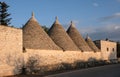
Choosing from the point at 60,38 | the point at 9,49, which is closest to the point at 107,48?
the point at 60,38

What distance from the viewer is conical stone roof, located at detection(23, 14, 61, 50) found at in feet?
88.6

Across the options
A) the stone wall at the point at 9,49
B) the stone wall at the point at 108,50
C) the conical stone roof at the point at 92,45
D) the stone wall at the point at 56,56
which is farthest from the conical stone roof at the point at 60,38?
the stone wall at the point at 108,50

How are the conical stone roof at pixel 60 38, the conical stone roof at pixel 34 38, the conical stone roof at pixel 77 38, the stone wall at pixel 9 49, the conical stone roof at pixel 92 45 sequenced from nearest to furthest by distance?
the stone wall at pixel 9 49, the conical stone roof at pixel 34 38, the conical stone roof at pixel 60 38, the conical stone roof at pixel 77 38, the conical stone roof at pixel 92 45

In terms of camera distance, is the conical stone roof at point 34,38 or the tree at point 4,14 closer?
the conical stone roof at point 34,38

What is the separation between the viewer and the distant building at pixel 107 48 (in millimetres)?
47250

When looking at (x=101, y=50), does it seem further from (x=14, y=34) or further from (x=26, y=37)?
(x=14, y=34)

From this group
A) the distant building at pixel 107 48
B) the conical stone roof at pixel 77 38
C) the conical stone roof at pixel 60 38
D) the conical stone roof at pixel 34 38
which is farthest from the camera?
the distant building at pixel 107 48

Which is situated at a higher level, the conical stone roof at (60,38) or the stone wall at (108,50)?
the conical stone roof at (60,38)

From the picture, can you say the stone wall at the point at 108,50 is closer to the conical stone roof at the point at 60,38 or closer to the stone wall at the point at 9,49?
the conical stone roof at the point at 60,38

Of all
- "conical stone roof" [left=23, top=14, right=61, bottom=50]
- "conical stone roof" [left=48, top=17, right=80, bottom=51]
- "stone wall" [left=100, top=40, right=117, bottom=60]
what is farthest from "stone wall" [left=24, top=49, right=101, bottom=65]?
"stone wall" [left=100, top=40, right=117, bottom=60]

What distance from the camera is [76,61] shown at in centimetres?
3541

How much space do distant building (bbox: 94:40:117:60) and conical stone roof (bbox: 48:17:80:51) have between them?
506 inches

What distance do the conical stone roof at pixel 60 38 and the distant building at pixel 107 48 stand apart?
42.2 ft

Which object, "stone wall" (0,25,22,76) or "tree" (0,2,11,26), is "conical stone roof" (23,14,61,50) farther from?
"tree" (0,2,11,26)
